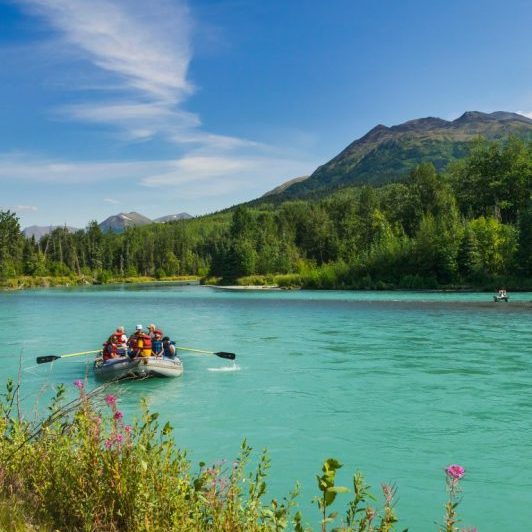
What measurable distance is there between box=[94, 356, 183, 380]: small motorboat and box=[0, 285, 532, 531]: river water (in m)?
0.46

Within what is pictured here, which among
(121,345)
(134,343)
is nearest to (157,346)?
(121,345)

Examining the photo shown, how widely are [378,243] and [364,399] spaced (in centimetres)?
7456

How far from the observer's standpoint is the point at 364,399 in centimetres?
1644

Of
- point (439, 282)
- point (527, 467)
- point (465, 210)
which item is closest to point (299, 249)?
point (465, 210)

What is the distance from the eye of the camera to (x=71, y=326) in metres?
38.2

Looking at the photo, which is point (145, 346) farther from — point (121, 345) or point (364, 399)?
point (364, 399)

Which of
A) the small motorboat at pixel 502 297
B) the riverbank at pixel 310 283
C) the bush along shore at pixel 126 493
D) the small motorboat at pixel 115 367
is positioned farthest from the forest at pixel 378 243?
the bush along shore at pixel 126 493

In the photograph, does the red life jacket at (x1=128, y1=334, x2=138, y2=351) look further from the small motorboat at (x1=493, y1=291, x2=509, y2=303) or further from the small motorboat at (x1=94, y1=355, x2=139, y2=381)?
the small motorboat at (x1=493, y1=291, x2=509, y2=303)

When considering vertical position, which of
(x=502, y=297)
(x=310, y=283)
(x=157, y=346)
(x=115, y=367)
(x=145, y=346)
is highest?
(x=310, y=283)

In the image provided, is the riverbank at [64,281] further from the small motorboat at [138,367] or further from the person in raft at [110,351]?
the small motorboat at [138,367]

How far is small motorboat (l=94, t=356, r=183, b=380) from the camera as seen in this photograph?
1825cm

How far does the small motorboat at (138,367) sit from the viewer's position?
59.9 feet

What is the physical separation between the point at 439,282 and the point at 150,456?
7198 cm

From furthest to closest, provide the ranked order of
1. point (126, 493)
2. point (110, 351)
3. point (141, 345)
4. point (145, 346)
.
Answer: point (110, 351) → point (145, 346) → point (141, 345) → point (126, 493)
